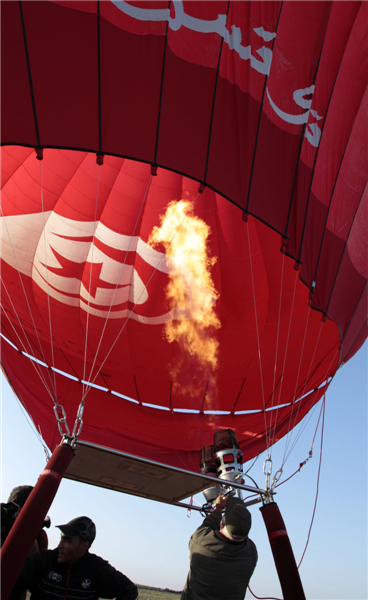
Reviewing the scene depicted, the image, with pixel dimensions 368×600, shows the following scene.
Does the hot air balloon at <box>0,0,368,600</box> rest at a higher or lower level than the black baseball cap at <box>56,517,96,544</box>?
higher

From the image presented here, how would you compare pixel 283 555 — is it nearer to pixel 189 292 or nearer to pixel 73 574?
pixel 73 574

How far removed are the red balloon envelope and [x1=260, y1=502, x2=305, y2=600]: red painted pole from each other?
7.21 ft

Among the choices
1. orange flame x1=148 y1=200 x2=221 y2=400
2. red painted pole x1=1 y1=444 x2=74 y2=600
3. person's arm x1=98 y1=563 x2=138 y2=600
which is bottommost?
person's arm x1=98 y1=563 x2=138 y2=600

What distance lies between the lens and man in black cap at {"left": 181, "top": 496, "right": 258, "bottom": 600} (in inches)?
81.0

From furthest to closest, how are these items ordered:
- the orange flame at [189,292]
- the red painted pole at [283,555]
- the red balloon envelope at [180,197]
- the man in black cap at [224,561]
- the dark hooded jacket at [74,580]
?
the orange flame at [189,292] < the red balloon envelope at [180,197] < the red painted pole at [283,555] < the man in black cap at [224,561] < the dark hooded jacket at [74,580]

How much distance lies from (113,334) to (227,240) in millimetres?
2152

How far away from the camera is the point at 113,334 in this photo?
6.57 metres

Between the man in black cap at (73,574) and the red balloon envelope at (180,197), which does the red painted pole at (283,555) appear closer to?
the man in black cap at (73,574)

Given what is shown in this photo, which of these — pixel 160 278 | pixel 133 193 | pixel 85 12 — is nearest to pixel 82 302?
pixel 160 278

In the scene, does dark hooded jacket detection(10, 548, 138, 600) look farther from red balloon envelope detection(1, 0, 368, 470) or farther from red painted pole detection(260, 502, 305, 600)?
red balloon envelope detection(1, 0, 368, 470)

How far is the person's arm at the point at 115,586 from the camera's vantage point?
76.5 inches

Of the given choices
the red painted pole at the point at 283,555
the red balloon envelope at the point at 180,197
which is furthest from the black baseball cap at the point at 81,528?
the red balloon envelope at the point at 180,197

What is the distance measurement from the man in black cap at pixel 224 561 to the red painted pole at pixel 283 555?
0.79 meters

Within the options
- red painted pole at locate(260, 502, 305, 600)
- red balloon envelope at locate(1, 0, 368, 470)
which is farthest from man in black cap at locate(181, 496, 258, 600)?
red balloon envelope at locate(1, 0, 368, 470)
